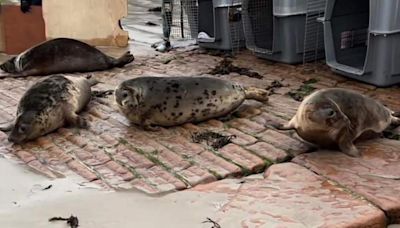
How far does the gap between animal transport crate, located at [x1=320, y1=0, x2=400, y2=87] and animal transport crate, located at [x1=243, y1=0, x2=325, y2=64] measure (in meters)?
0.33

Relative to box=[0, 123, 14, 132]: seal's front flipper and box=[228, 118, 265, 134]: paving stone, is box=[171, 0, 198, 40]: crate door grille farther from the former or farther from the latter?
box=[0, 123, 14, 132]: seal's front flipper

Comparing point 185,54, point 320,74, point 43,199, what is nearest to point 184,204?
point 43,199

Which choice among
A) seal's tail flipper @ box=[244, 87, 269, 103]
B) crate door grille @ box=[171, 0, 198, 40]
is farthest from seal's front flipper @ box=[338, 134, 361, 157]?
crate door grille @ box=[171, 0, 198, 40]

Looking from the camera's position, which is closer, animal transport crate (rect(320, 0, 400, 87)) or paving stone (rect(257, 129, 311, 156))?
paving stone (rect(257, 129, 311, 156))

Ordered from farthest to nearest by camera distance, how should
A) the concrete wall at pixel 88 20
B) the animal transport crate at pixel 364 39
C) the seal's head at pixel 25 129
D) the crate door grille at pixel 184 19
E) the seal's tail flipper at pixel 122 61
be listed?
1. the concrete wall at pixel 88 20
2. the crate door grille at pixel 184 19
3. the seal's tail flipper at pixel 122 61
4. the animal transport crate at pixel 364 39
5. the seal's head at pixel 25 129

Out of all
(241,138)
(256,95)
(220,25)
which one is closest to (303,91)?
(256,95)

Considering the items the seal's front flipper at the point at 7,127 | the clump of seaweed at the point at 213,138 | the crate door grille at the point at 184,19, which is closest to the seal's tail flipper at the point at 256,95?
the clump of seaweed at the point at 213,138

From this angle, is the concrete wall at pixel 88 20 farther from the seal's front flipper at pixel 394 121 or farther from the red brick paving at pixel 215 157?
the seal's front flipper at pixel 394 121

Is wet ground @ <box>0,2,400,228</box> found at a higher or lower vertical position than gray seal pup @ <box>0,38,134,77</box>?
lower

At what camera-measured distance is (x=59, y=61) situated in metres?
6.14

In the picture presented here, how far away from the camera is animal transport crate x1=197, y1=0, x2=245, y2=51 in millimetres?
6535

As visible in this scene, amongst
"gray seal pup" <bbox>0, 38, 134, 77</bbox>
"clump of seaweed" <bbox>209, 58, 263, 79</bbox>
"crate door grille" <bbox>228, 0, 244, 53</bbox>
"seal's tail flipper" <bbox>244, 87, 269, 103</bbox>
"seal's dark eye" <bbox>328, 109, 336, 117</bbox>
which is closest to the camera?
"seal's dark eye" <bbox>328, 109, 336, 117</bbox>

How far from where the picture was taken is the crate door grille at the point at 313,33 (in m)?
5.84

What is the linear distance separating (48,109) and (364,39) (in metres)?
3.16
